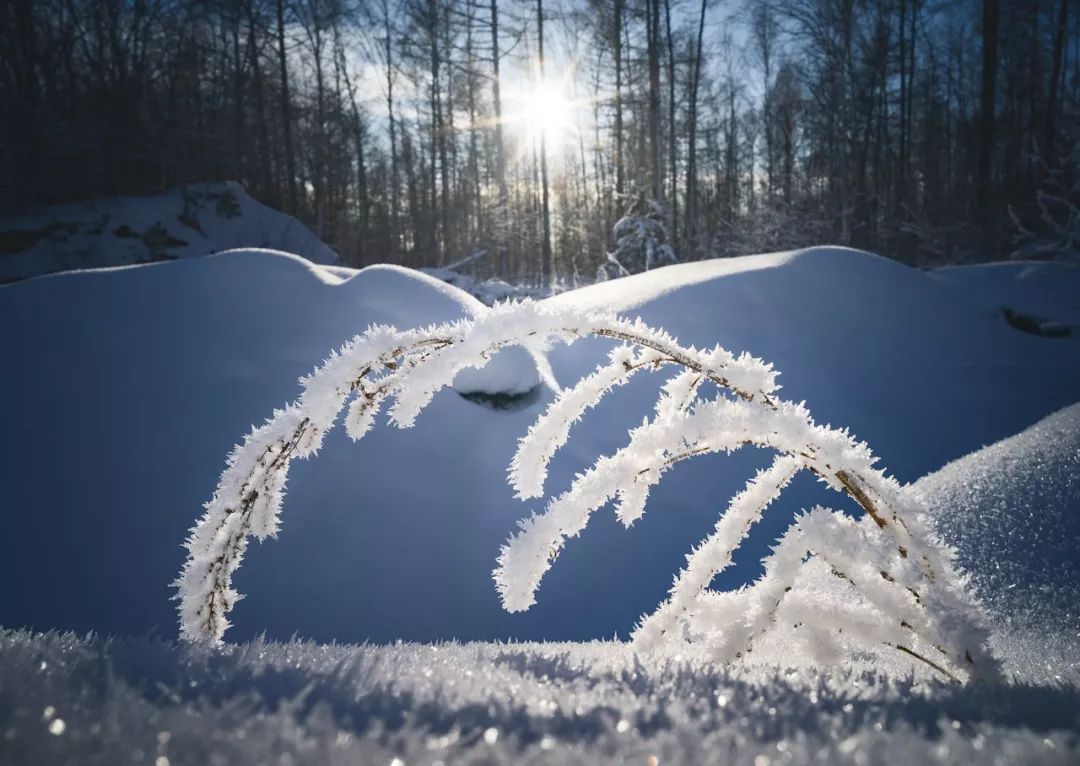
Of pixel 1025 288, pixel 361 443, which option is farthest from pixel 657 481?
pixel 1025 288

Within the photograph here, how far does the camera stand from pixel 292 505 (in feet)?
9.11

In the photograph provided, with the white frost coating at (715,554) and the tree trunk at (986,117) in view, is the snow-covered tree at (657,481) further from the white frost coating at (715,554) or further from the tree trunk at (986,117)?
the tree trunk at (986,117)

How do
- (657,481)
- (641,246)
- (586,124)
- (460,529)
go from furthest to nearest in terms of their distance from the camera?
(586,124)
(641,246)
(460,529)
(657,481)

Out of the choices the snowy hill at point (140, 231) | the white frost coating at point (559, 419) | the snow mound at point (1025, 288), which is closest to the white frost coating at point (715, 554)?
the white frost coating at point (559, 419)

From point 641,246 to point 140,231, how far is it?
32.1ft

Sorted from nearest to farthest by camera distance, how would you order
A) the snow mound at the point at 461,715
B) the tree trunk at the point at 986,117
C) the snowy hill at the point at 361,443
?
the snow mound at the point at 461,715 → the snowy hill at the point at 361,443 → the tree trunk at the point at 986,117

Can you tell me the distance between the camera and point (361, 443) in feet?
10.1

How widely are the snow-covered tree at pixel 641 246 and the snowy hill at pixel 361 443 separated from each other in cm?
829

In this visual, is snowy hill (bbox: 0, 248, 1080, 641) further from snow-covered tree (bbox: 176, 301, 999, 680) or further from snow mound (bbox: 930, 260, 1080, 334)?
snow-covered tree (bbox: 176, 301, 999, 680)

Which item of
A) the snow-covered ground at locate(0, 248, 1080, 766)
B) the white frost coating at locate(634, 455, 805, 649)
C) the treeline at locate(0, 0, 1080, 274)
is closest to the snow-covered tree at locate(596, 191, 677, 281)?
the treeline at locate(0, 0, 1080, 274)

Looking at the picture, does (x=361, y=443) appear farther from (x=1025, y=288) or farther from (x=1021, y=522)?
(x=1025, y=288)

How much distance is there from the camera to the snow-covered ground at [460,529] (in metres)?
0.33

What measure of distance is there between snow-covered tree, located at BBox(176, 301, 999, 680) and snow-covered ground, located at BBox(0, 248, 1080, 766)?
0.07 meters

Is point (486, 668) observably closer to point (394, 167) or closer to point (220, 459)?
point (220, 459)
